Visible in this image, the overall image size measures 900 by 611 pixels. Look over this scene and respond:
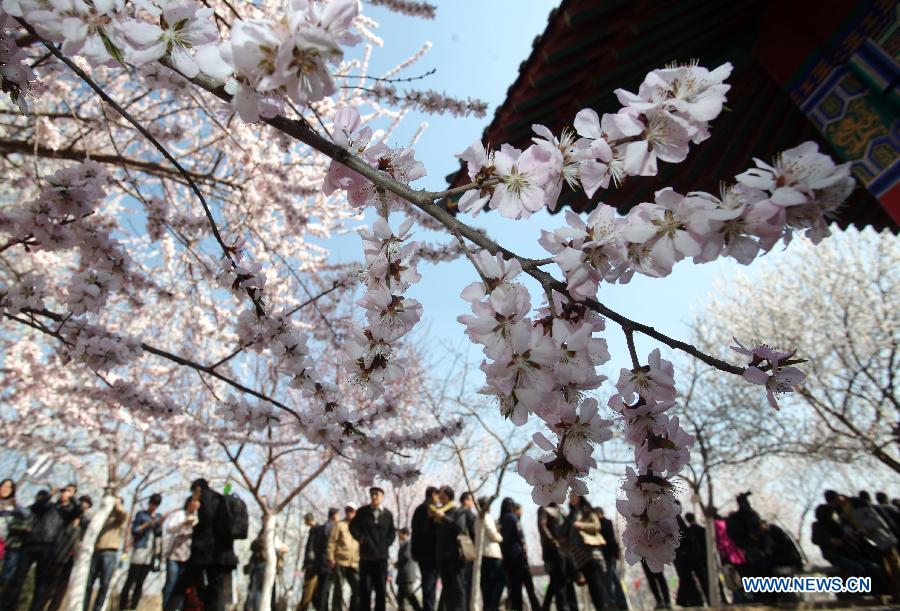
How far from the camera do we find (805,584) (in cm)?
654

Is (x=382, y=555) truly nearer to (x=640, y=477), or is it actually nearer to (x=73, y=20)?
(x=640, y=477)

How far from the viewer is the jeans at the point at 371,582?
578cm

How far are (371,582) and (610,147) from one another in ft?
20.4

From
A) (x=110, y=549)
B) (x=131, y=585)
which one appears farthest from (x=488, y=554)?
(x=131, y=585)

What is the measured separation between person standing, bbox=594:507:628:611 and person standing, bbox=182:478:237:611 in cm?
406

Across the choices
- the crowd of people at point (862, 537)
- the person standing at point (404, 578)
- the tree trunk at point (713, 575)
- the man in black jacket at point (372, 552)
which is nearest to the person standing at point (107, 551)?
the man in black jacket at point (372, 552)

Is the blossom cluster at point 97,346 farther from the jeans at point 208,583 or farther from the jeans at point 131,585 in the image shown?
the jeans at point 131,585

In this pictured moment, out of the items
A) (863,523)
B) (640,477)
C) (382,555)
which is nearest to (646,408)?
(640,477)

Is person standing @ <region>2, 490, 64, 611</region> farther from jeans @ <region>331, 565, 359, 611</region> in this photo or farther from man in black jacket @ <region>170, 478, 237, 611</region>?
jeans @ <region>331, 565, 359, 611</region>

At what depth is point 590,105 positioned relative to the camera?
3199 millimetres

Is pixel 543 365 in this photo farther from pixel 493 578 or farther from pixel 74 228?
pixel 493 578

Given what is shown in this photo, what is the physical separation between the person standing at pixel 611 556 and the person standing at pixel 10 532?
701 cm

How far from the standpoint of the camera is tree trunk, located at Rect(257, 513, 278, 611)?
7133 mm

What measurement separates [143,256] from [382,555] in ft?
27.4
